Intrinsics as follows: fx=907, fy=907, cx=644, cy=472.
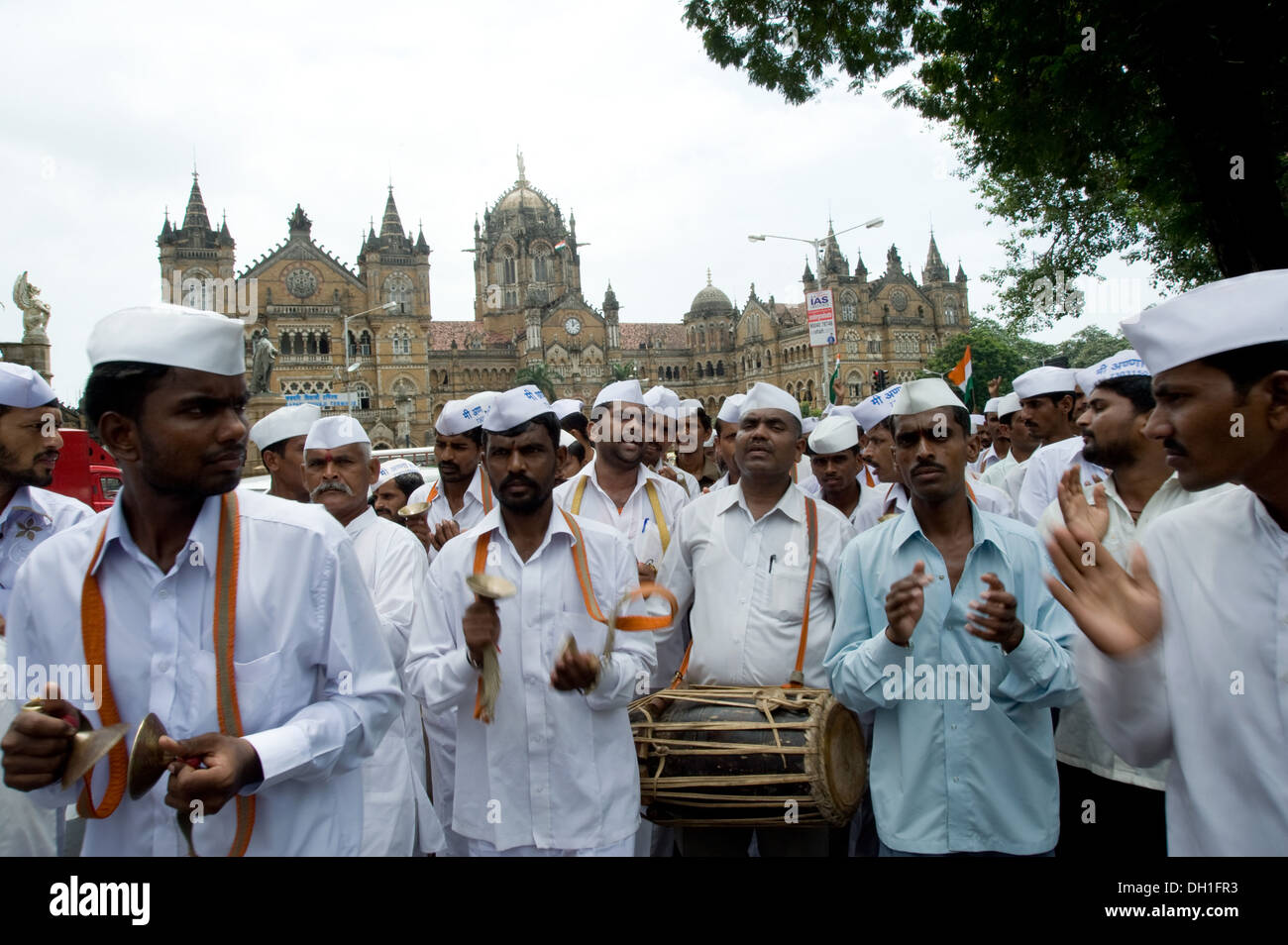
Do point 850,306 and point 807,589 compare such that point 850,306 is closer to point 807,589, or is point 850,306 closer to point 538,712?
point 807,589

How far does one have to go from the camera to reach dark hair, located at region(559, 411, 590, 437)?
8.77m

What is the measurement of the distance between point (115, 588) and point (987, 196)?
2171 cm

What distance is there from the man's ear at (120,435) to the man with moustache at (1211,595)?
7.44 feet

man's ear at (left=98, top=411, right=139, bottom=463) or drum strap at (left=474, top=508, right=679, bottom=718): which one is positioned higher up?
man's ear at (left=98, top=411, right=139, bottom=463)

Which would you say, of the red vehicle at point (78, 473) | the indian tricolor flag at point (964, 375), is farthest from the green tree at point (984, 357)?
the red vehicle at point (78, 473)

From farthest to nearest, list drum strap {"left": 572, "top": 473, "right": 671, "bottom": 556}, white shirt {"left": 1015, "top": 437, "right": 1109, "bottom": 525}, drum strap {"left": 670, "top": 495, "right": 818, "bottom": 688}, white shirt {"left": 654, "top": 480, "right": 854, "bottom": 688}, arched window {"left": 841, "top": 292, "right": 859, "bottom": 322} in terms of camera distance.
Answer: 1. arched window {"left": 841, "top": 292, "right": 859, "bottom": 322}
2. drum strap {"left": 572, "top": 473, "right": 671, "bottom": 556}
3. white shirt {"left": 1015, "top": 437, "right": 1109, "bottom": 525}
4. white shirt {"left": 654, "top": 480, "right": 854, "bottom": 688}
5. drum strap {"left": 670, "top": 495, "right": 818, "bottom": 688}

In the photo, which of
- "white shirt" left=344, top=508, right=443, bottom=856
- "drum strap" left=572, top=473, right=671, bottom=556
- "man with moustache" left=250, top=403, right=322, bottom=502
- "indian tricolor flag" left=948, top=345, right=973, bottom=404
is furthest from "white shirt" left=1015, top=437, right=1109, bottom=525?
"indian tricolor flag" left=948, top=345, right=973, bottom=404

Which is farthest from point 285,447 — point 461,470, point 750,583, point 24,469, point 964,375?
point 964,375

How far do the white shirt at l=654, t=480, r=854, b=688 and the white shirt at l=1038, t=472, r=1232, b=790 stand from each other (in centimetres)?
104

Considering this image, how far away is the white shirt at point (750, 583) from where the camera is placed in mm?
4180

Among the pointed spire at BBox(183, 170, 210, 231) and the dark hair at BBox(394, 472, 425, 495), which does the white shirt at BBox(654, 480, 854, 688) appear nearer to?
the dark hair at BBox(394, 472, 425, 495)
